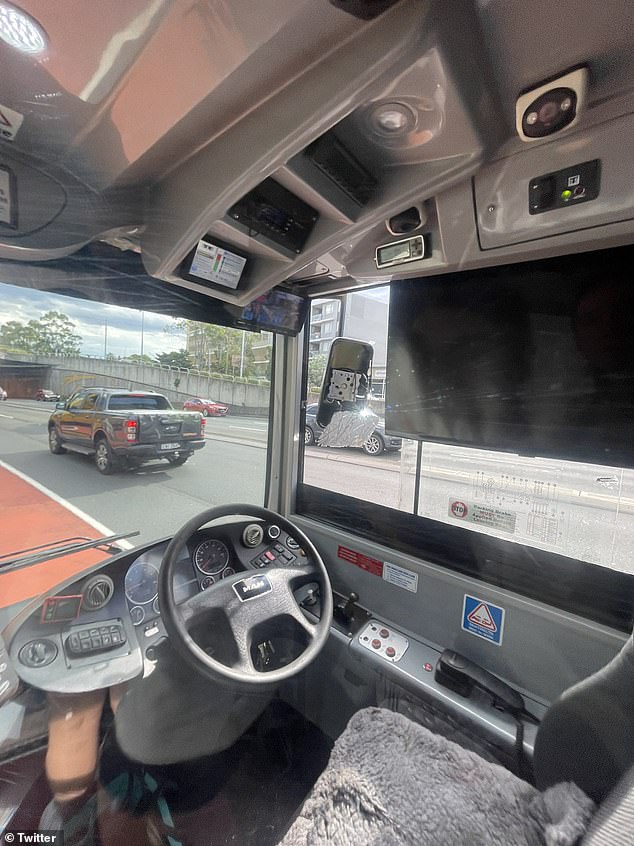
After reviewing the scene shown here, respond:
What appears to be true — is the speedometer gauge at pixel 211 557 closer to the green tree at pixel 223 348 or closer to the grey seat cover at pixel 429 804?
the green tree at pixel 223 348

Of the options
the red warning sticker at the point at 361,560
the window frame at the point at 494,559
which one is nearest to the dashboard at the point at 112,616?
the red warning sticker at the point at 361,560

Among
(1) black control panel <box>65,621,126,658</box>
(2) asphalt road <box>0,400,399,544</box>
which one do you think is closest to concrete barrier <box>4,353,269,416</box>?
(2) asphalt road <box>0,400,399,544</box>

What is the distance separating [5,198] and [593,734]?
7.05 ft

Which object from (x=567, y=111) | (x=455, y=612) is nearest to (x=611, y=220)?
(x=567, y=111)

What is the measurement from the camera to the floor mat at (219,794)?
54.7 inches

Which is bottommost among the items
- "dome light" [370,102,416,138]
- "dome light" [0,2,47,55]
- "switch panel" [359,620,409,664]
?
"switch panel" [359,620,409,664]

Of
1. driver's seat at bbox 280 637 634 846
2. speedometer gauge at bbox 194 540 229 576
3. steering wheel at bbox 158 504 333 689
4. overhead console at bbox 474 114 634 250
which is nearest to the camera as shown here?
driver's seat at bbox 280 637 634 846

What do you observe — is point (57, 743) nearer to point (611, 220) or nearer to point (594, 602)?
point (594, 602)

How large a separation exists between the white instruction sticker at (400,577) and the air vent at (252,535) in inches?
28.0

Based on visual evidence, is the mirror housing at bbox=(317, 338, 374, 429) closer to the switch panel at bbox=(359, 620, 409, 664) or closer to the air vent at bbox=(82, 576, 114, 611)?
the switch panel at bbox=(359, 620, 409, 664)

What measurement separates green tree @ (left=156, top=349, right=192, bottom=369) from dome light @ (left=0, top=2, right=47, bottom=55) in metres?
1.06

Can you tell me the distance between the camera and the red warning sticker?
6.31ft

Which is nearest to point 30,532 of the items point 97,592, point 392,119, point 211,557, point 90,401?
point 97,592

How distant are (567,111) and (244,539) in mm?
1891
